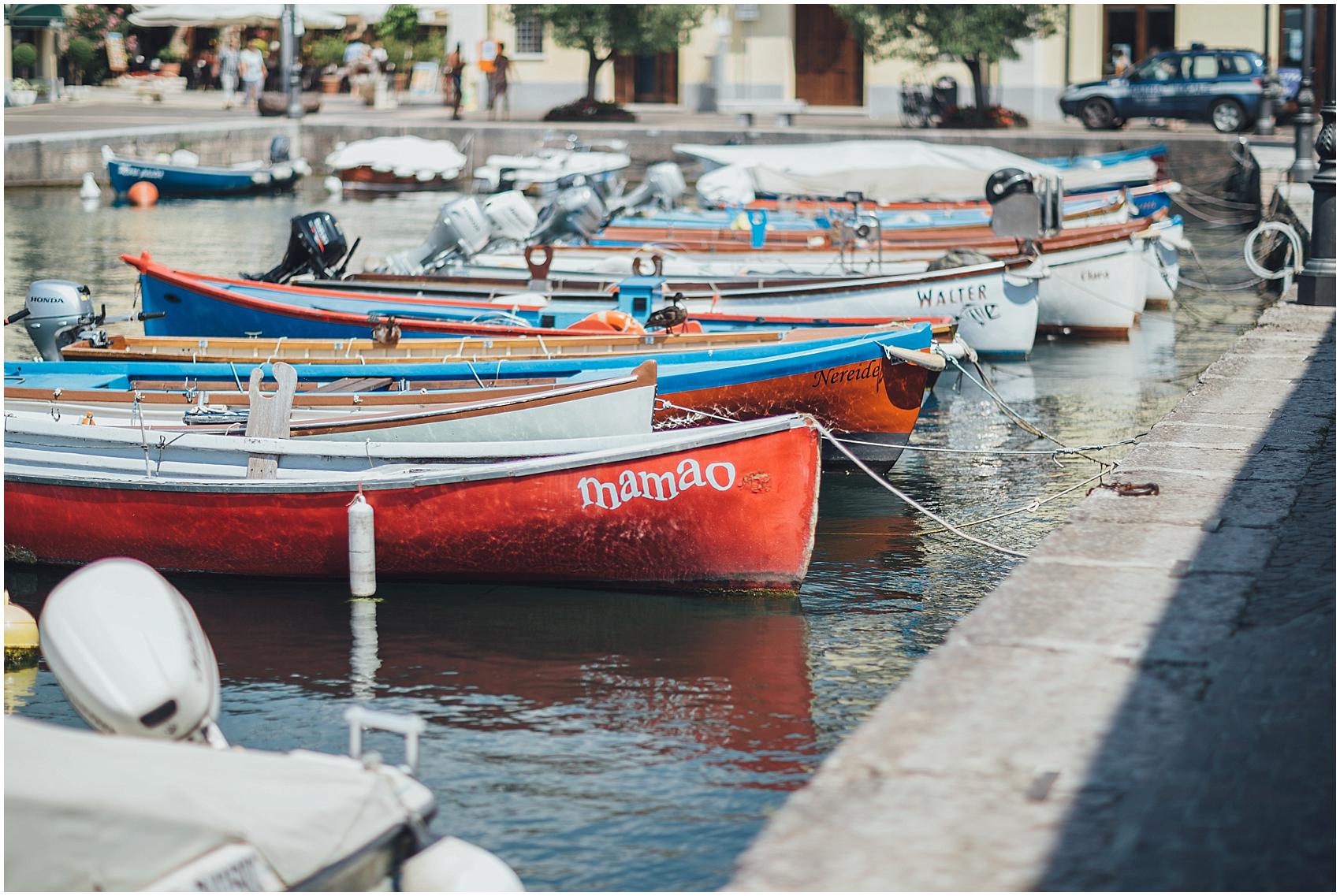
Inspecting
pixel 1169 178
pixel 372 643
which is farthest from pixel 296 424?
pixel 1169 178

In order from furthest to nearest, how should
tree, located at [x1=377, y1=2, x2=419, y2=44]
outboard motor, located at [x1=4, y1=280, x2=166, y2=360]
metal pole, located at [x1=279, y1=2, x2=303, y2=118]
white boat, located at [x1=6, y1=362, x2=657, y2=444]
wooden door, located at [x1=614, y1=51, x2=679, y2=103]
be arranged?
1. tree, located at [x1=377, y1=2, x2=419, y2=44]
2. wooden door, located at [x1=614, y1=51, x2=679, y2=103]
3. metal pole, located at [x1=279, y1=2, x2=303, y2=118]
4. outboard motor, located at [x1=4, y1=280, x2=166, y2=360]
5. white boat, located at [x1=6, y1=362, x2=657, y2=444]

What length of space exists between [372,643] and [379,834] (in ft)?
12.9

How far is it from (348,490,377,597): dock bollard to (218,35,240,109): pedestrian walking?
37199 mm

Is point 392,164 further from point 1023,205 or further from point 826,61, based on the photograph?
point 1023,205

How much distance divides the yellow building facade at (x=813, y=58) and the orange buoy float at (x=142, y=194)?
47.3ft

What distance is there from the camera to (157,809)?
421cm

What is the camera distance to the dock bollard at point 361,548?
8867 mm

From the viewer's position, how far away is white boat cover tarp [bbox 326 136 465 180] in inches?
1340

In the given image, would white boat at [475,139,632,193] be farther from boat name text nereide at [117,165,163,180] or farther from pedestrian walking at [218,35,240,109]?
pedestrian walking at [218,35,240,109]

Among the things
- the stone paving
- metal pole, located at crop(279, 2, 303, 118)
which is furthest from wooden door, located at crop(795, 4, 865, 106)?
the stone paving

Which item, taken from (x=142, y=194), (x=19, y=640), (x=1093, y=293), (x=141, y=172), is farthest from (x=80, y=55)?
(x=19, y=640)

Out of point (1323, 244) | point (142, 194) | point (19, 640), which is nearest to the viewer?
point (19, 640)

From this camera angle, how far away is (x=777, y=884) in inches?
160

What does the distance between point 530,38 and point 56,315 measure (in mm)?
33896
